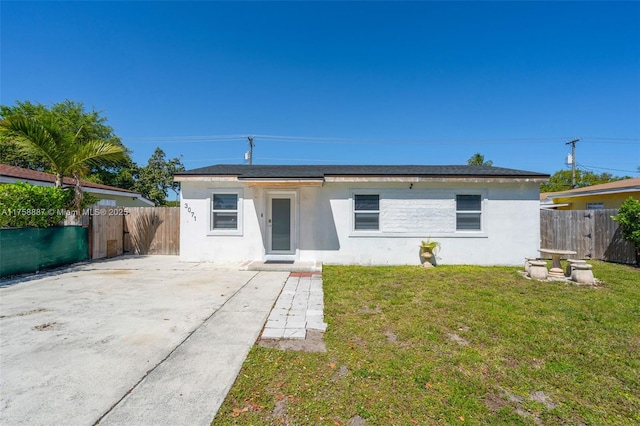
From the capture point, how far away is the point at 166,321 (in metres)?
4.09

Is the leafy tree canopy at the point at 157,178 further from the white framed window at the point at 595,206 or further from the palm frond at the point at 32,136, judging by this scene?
the white framed window at the point at 595,206

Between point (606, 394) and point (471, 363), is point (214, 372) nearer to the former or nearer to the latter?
point (471, 363)

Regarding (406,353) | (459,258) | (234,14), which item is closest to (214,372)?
(406,353)

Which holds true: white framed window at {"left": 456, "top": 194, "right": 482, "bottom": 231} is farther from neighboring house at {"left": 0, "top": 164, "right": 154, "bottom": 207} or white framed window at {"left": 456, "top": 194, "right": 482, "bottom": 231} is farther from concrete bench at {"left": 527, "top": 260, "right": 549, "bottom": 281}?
neighboring house at {"left": 0, "top": 164, "right": 154, "bottom": 207}

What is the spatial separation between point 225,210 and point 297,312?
5648 mm

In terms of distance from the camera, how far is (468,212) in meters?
8.86

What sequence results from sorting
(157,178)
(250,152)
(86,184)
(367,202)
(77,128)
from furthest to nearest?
(157,178), (77,128), (250,152), (86,184), (367,202)

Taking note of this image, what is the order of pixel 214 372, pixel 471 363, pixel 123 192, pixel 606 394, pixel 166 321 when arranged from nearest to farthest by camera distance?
pixel 606 394 → pixel 214 372 → pixel 471 363 → pixel 166 321 → pixel 123 192

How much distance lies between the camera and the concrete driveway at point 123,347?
2.23 meters

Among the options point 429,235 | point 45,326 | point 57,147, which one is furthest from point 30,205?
point 429,235

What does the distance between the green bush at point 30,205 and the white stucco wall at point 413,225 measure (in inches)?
229

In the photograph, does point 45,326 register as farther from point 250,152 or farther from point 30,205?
point 250,152

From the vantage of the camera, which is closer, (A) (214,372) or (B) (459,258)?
(A) (214,372)

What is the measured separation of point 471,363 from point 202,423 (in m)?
2.79
